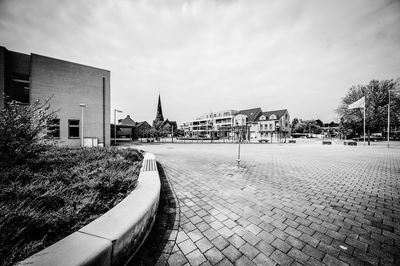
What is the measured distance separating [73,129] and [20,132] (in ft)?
48.0

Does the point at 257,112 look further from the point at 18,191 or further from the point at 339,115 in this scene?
the point at 18,191

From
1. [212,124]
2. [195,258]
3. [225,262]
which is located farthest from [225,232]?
[212,124]

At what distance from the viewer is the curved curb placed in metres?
1.37

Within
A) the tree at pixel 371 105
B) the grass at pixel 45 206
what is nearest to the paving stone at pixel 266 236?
the grass at pixel 45 206

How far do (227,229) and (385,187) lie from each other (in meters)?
5.65

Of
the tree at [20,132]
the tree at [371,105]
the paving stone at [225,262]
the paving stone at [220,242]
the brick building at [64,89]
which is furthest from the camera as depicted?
the tree at [371,105]

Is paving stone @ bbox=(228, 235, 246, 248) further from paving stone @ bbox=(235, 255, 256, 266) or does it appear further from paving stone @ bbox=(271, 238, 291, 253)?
paving stone @ bbox=(271, 238, 291, 253)

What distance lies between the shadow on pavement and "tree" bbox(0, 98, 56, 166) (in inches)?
153

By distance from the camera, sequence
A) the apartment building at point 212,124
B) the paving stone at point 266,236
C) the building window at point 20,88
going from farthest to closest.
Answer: the apartment building at point 212,124, the building window at point 20,88, the paving stone at point 266,236

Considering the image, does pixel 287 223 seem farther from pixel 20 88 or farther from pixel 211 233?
pixel 20 88

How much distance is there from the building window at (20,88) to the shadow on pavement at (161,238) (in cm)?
2028

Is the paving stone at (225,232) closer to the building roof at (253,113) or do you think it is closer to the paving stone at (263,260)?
the paving stone at (263,260)

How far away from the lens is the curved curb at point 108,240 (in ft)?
4.50

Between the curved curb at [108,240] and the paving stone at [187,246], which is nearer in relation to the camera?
the curved curb at [108,240]
